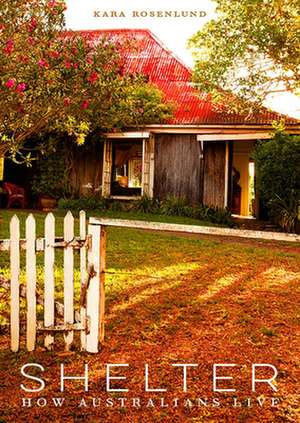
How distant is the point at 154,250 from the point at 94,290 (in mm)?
5135

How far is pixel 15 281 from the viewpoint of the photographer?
13.2 feet

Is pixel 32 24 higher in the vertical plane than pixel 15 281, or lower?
higher

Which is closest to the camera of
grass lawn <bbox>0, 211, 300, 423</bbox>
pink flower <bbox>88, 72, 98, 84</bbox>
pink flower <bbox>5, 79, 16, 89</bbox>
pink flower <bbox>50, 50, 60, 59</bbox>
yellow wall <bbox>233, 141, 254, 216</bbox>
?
grass lawn <bbox>0, 211, 300, 423</bbox>

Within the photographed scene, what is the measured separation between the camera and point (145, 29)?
21250mm

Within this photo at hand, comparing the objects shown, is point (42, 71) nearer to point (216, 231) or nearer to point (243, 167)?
point (216, 231)

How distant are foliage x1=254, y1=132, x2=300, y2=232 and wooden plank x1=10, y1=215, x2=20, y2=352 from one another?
32.3ft

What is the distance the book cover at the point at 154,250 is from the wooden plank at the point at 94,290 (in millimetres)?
17

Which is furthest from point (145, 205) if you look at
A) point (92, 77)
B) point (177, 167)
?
point (92, 77)

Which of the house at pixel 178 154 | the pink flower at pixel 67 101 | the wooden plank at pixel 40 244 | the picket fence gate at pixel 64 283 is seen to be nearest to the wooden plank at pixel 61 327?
the picket fence gate at pixel 64 283

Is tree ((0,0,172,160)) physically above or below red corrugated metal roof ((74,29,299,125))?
below

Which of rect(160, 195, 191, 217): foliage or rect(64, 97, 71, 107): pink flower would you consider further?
rect(160, 195, 191, 217): foliage

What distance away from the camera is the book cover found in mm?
3510

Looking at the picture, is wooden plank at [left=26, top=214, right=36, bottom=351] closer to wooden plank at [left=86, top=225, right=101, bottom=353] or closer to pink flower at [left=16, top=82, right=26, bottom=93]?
wooden plank at [left=86, top=225, right=101, bottom=353]

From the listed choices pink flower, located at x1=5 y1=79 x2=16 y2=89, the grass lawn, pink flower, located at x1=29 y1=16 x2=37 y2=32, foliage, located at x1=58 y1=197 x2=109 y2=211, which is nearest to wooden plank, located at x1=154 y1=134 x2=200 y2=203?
foliage, located at x1=58 y1=197 x2=109 y2=211
